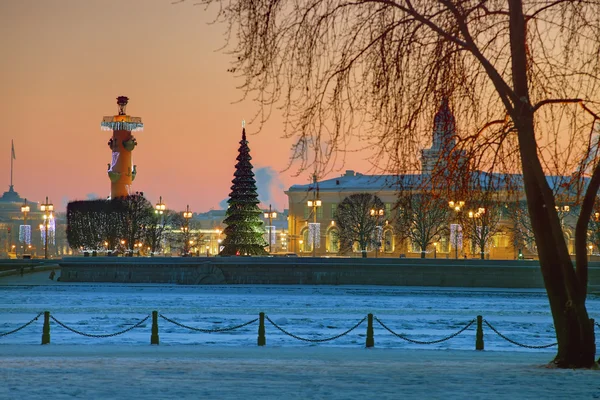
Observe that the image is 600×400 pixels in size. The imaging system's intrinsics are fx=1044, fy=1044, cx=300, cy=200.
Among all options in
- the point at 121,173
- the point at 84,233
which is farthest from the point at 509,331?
the point at 121,173

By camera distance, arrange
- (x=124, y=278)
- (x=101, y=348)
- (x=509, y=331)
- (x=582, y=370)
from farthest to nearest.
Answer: (x=124, y=278), (x=509, y=331), (x=101, y=348), (x=582, y=370)

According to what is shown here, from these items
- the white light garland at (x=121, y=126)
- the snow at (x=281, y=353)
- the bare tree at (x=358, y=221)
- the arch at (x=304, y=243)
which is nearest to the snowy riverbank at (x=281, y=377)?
the snow at (x=281, y=353)

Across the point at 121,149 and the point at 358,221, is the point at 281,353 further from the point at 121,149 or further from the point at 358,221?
the point at 121,149

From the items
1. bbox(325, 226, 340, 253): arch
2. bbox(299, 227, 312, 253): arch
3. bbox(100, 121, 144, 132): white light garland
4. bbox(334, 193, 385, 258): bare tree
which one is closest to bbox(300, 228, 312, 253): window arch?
bbox(299, 227, 312, 253): arch

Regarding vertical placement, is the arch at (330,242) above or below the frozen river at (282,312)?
above

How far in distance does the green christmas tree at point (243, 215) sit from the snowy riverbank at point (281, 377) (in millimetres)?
51034

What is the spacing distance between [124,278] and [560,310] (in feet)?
169

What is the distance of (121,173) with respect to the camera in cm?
12500

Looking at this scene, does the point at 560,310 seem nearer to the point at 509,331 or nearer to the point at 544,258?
the point at 544,258

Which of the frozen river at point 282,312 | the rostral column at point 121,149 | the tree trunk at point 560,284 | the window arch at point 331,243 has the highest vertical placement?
Result: the rostral column at point 121,149

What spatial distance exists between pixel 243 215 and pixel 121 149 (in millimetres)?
58121

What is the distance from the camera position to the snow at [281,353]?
14312mm

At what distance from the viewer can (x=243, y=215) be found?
73.0 m

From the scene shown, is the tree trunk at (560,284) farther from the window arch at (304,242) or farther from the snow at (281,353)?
the window arch at (304,242)
